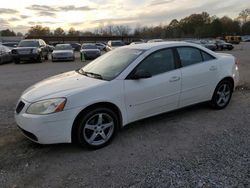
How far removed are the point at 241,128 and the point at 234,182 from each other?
6.13 ft

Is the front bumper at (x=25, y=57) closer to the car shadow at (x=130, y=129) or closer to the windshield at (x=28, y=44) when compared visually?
the windshield at (x=28, y=44)

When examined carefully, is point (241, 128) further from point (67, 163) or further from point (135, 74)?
point (67, 163)

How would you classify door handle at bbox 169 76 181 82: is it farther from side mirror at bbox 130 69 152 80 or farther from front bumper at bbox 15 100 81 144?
front bumper at bbox 15 100 81 144

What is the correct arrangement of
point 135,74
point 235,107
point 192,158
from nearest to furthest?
point 192,158
point 135,74
point 235,107

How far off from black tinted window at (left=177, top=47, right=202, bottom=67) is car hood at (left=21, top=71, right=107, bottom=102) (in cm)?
176

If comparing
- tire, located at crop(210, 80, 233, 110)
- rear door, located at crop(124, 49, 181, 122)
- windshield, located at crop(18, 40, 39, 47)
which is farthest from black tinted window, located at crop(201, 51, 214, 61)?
windshield, located at crop(18, 40, 39, 47)

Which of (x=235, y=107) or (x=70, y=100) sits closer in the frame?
(x=70, y=100)

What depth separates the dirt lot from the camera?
3398mm

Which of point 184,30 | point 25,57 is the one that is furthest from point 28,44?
point 184,30

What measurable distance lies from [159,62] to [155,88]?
1.77 feet

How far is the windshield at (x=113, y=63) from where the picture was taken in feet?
15.4

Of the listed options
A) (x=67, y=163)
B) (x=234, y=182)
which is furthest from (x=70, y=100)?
(x=234, y=182)

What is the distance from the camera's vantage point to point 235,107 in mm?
6172

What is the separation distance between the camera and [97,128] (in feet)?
14.0
